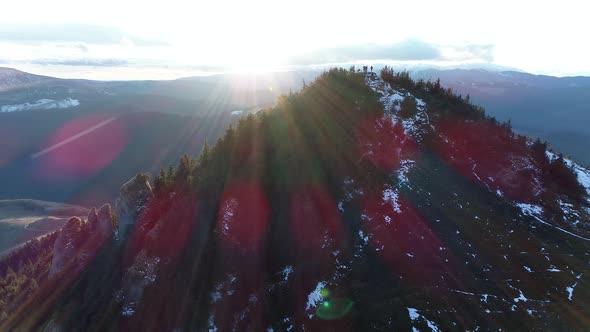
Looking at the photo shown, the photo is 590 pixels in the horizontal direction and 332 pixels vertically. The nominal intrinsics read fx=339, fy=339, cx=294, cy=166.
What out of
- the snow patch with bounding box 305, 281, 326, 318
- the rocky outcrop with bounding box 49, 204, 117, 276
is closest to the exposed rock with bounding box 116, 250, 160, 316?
the rocky outcrop with bounding box 49, 204, 117, 276

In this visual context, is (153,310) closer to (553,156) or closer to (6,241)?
(553,156)

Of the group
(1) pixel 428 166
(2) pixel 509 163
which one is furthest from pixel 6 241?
(2) pixel 509 163

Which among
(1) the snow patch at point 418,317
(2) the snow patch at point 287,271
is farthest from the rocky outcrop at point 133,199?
(1) the snow patch at point 418,317

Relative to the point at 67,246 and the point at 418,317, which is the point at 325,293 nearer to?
the point at 418,317

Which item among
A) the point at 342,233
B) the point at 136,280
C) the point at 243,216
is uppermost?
the point at 243,216

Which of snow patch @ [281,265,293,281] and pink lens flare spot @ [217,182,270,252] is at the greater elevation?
pink lens flare spot @ [217,182,270,252]

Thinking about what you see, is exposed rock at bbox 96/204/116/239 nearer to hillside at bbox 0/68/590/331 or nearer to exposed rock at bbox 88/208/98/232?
hillside at bbox 0/68/590/331

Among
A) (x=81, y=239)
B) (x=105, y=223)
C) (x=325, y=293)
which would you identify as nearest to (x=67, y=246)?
(x=81, y=239)
